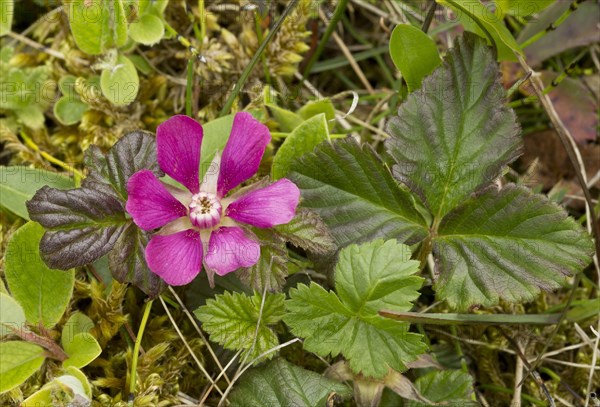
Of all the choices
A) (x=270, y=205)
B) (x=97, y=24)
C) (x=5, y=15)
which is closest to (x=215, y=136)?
(x=270, y=205)

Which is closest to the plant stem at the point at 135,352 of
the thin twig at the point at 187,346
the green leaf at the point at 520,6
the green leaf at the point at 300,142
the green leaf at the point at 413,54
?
the thin twig at the point at 187,346

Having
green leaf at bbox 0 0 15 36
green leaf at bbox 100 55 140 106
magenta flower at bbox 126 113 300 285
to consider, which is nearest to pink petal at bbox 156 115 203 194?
magenta flower at bbox 126 113 300 285

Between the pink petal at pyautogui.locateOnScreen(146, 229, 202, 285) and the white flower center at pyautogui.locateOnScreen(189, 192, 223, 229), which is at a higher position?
the white flower center at pyautogui.locateOnScreen(189, 192, 223, 229)

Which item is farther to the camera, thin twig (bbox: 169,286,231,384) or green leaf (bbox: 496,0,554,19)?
green leaf (bbox: 496,0,554,19)

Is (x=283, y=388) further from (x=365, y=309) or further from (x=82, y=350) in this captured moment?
(x=82, y=350)

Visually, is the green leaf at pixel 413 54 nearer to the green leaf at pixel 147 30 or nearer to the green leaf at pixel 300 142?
the green leaf at pixel 300 142

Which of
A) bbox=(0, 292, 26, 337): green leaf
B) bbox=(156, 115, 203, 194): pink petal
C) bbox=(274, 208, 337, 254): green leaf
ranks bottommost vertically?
bbox=(0, 292, 26, 337): green leaf

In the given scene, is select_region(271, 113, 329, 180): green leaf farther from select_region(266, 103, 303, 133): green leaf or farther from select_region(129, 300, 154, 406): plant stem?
select_region(129, 300, 154, 406): plant stem
